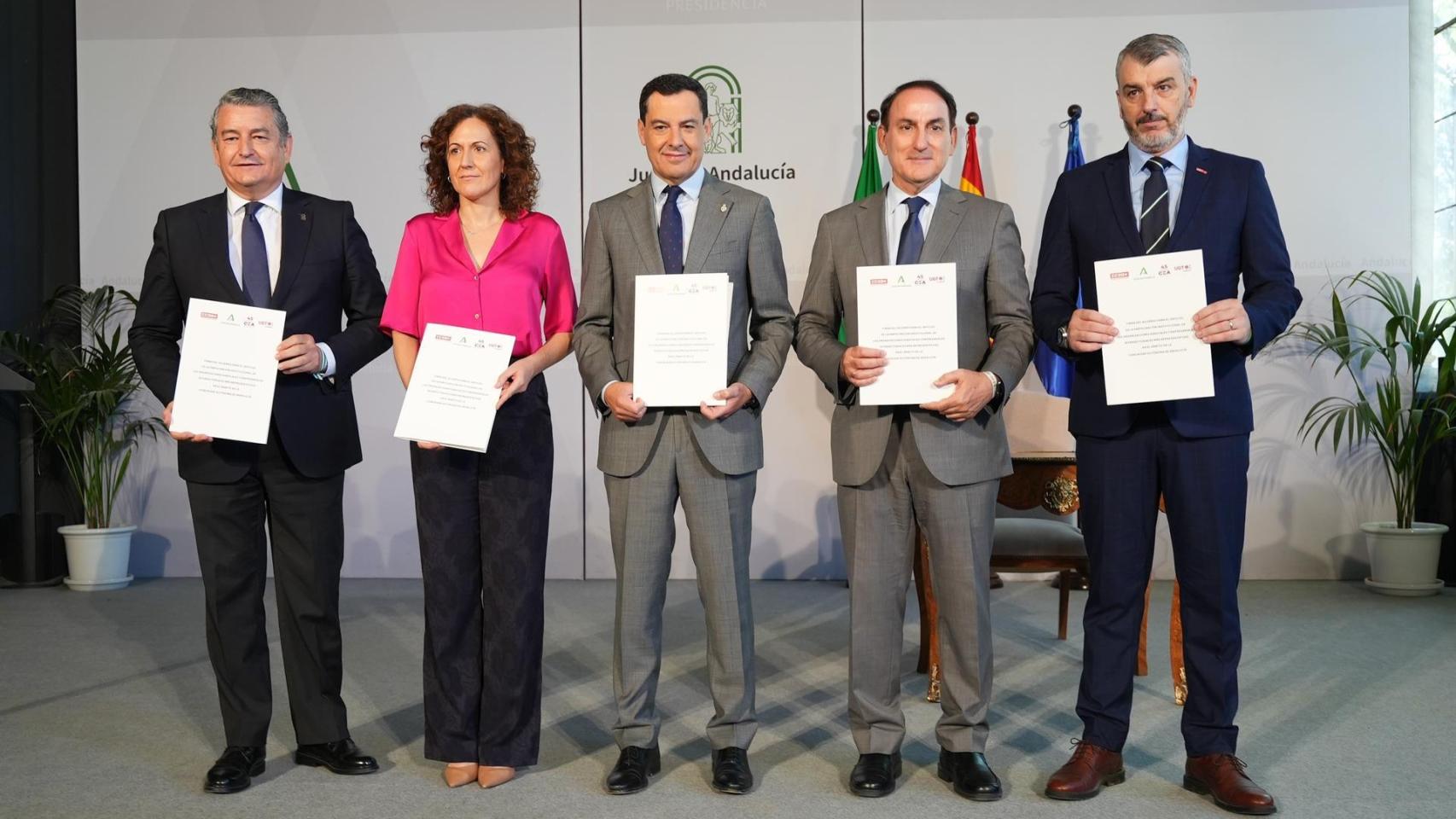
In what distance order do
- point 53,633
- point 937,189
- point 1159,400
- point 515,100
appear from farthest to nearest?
1. point 515,100
2. point 53,633
3. point 937,189
4. point 1159,400

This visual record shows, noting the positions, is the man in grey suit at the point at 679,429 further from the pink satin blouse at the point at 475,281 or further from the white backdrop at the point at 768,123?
the white backdrop at the point at 768,123

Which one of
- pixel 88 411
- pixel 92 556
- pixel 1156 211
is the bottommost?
pixel 92 556

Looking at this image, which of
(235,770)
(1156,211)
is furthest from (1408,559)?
(235,770)

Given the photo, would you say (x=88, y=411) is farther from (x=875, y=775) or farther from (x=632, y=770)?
(x=875, y=775)

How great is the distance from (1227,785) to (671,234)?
183 cm

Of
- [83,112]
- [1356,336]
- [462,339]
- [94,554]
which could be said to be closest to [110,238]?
[83,112]

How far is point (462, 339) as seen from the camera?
9.00 feet

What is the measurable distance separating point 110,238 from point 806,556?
13.7ft

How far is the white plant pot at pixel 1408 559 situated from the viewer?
5.54 meters

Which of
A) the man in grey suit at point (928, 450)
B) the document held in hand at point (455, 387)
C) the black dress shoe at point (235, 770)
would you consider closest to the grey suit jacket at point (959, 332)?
the man in grey suit at point (928, 450)

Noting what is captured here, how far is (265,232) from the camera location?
2.97 metres

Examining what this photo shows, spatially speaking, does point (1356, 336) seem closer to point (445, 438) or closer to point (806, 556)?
point (806, 556)

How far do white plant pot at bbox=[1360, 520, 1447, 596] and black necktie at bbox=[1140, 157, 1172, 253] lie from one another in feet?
12.0

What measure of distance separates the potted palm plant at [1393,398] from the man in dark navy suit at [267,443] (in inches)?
180
